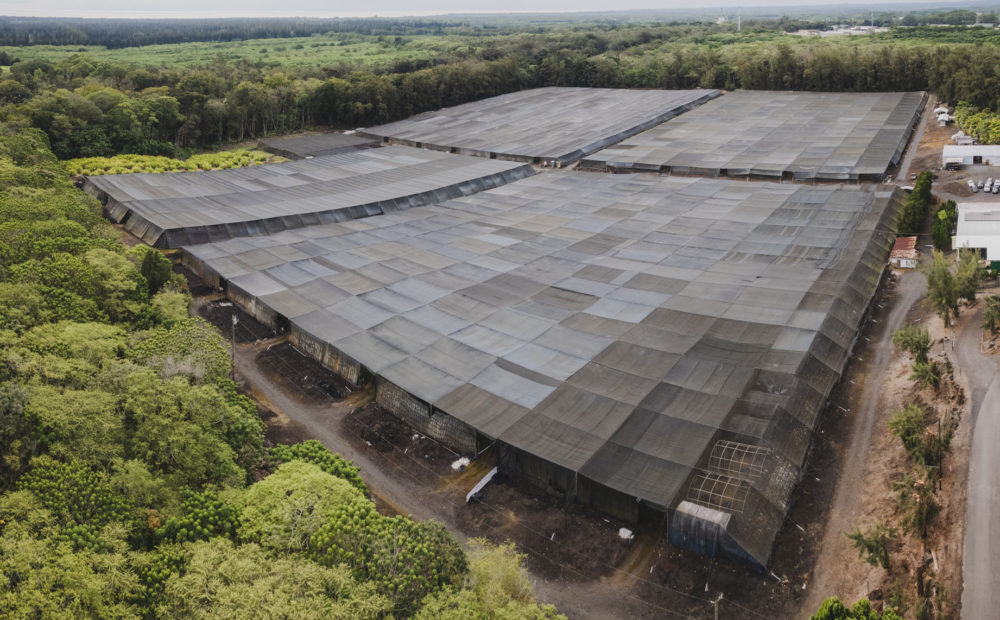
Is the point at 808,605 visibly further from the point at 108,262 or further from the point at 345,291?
the point at 108,262

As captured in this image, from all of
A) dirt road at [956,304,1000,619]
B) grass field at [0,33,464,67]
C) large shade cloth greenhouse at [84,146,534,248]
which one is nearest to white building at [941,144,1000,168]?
dirt road at [956,304,1000,619]

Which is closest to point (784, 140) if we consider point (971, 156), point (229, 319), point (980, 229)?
point (971, 156)

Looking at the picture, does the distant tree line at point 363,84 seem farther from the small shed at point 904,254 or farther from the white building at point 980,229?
the small shed at point 904,254

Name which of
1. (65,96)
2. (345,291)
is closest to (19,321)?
(345,291)

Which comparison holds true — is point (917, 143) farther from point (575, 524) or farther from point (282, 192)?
point (575, 524)

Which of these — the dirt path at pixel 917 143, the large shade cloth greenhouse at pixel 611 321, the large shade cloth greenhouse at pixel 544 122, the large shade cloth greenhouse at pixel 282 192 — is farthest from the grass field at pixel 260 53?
the large shade cloth greenhouse at pixel 611 321

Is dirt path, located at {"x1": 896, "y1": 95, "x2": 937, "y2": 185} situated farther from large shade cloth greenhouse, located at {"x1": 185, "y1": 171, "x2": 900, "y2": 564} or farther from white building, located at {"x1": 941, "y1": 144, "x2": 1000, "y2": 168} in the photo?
large shade cloth greenhouse, located at {"x1": 185, "y1": 171, "x2": 900, "y2": 564}
